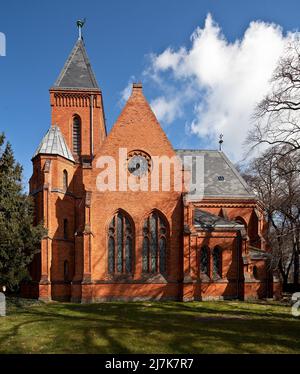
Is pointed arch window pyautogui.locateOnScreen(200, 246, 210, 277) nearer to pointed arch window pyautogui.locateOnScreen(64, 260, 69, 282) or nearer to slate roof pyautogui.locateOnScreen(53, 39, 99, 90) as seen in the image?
pointed arch window pyautogui.locateOnScreen(64, 260, 69, 282)

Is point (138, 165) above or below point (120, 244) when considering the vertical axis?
above

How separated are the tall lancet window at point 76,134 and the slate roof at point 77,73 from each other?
315 cm

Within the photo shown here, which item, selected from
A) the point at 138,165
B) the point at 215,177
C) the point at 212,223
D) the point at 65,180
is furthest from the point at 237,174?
the point at 65,180

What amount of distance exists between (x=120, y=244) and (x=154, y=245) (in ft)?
7.77

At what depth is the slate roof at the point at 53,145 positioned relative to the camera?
24.3 meters

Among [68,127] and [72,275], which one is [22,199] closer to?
[72,275]

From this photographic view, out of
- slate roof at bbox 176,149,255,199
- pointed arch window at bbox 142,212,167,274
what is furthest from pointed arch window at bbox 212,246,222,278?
slate roof at bbox 176,149,255,199

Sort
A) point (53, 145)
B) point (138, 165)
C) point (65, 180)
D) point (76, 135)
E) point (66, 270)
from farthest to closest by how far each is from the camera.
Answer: point (76, 135)
point (65, 180)
point (53, 145)
point (66, 270)
point (138, 165)

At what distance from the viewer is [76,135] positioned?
30969 mm

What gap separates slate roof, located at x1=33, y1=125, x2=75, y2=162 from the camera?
24.3 metres

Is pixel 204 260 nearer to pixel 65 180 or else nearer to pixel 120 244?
pixel 120 244

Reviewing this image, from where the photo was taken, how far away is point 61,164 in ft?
80.7

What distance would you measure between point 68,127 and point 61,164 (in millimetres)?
6988
